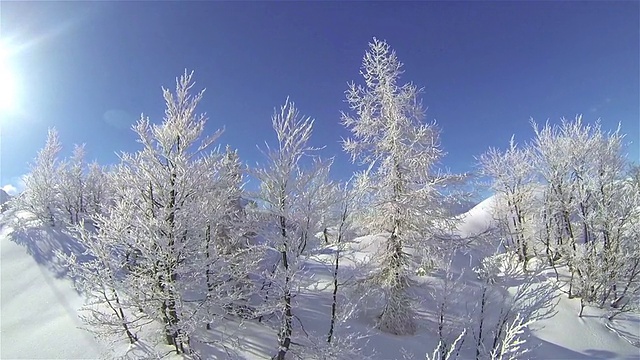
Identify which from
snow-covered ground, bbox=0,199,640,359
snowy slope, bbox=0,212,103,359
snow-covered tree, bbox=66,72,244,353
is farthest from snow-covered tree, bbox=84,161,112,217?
snow-covered tree, bbox=66,72,244,353

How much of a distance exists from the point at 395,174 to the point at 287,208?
4672 millimetres

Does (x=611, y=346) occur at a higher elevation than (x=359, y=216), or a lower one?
lower

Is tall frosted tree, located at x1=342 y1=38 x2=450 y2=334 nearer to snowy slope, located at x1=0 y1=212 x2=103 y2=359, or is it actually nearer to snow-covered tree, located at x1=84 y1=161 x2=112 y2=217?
snowy slope, located at x1=0 y1=212 x2=103 y2=359

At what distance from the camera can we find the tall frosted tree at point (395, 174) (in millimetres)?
11531

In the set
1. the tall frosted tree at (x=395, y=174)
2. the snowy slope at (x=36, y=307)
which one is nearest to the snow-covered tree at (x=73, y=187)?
the snowy slope at (x=36, y=307)

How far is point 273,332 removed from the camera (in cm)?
1136

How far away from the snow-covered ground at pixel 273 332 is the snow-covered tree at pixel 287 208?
683 mm

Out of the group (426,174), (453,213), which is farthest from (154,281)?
(453,213)

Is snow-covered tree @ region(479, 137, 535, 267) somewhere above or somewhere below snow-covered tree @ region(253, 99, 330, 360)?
above

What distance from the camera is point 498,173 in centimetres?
2061

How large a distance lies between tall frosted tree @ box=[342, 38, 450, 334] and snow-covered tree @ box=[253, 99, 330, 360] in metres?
2.83

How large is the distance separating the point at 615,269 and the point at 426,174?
29.4 ft

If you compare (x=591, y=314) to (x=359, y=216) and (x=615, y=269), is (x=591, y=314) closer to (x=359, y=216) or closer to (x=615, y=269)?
(x=615, y=269)

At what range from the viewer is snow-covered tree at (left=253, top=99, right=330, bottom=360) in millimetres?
8883
